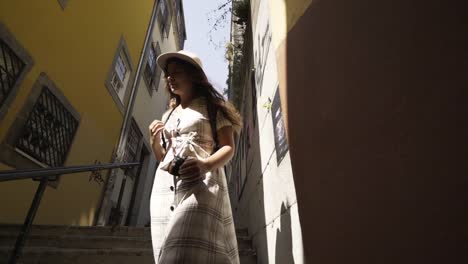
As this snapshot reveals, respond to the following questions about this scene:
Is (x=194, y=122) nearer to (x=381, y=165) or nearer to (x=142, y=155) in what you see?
(x=381, y=165)

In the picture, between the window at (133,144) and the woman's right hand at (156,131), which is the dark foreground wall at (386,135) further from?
the window at (133,144)

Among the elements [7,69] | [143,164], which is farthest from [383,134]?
[143,164]

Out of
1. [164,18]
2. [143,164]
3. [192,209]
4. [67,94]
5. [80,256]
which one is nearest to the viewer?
[192,209]

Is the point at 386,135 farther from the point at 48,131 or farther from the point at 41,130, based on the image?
the point at 48,131

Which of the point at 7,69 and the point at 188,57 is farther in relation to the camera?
the point at 7,69

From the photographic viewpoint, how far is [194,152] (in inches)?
42.7

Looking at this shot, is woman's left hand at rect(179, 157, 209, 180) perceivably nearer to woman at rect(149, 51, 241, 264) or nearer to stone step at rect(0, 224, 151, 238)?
woman at rect(149, 51, 241, 264)

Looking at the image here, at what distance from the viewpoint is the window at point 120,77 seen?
19.4 ft

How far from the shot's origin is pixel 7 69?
10.2 ft

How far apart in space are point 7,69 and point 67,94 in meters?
1.27

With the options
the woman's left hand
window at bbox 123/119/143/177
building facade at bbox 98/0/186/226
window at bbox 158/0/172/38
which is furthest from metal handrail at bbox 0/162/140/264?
window at bbox 158/0/172/38

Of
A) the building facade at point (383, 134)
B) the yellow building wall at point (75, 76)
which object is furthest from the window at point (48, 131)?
the building facade at point (383, 134)

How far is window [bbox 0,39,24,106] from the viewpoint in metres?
3.00

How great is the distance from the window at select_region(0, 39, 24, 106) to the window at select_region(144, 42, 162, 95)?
5.11 m
